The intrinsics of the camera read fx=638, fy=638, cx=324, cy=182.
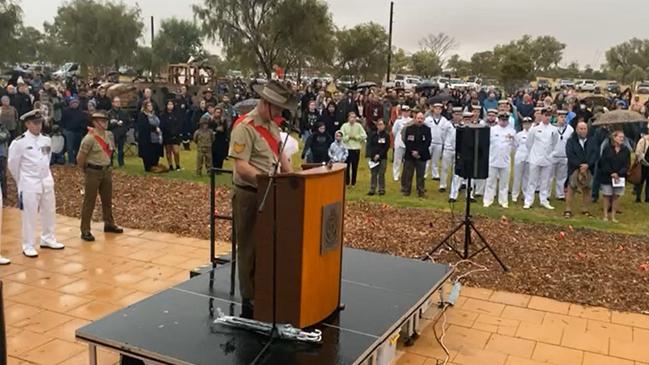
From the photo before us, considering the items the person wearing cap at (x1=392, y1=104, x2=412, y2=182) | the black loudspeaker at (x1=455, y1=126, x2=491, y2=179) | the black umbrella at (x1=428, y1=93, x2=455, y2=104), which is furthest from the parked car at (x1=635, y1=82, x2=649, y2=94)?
the black loudspeaker at (x1=455, y1=126, x2=491, y2=179)

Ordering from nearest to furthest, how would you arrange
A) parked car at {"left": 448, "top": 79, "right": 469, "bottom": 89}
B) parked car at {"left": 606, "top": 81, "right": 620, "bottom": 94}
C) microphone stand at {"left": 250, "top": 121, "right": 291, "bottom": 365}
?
microphone stand at {"left": 250, "top": 121, "right": 291, "bottom": 365}
parked car at {"left": 448, "top": 79, "right": 469, "bottom": 89}
parked car at {"left": 606, "top": 81, "right": 620, "bottom": 94}

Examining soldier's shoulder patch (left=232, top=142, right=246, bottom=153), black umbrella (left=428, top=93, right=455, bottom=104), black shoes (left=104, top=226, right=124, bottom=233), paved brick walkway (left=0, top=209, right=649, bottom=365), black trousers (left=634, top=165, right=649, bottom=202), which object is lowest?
paved brick walkway (left=0, top=209, right=649, bottom=365)

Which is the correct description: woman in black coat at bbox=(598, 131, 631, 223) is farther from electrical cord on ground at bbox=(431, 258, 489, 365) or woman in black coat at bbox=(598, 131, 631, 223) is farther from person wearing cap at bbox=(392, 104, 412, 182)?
electrical cord on ground at bbox=(431, 258, 489, 365)

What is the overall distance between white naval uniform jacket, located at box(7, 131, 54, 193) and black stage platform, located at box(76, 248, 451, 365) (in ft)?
10.3

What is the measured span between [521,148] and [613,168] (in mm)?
1846

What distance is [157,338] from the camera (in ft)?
14.4

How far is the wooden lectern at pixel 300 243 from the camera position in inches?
164

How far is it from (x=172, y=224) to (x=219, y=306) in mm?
4733

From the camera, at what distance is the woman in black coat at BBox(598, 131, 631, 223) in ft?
35.7

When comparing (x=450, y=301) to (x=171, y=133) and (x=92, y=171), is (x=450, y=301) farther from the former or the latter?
(x=171, y=133)

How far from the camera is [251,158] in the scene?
15.5 feet

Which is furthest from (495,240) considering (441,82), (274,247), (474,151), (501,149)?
(441,82)

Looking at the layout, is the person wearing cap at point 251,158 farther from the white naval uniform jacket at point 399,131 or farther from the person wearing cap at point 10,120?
the person wearing cap at point 10,120

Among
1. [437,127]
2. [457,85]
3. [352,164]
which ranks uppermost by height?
[457,85]
